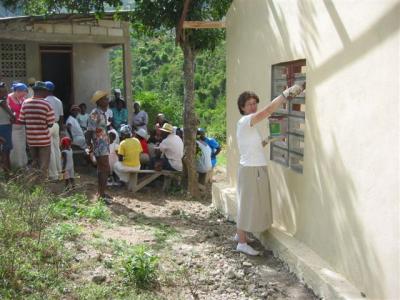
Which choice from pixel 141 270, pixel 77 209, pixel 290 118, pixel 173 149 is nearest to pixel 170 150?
pixel 173 149

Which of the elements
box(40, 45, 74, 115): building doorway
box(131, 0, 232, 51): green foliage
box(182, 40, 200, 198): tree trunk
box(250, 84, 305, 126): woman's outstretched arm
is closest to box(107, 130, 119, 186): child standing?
box(182, 40, 200, 198): tree trunk

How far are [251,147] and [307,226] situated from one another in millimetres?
890

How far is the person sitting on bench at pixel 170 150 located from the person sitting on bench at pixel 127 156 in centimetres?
51

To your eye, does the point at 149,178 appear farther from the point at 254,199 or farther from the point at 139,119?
the point at 254,199

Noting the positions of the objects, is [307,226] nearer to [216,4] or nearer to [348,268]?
[348,268]

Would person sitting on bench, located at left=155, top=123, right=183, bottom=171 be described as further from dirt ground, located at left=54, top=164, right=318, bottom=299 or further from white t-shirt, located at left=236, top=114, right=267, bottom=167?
white t-shirt, located at left=236, top=114, right=267, bottom=167

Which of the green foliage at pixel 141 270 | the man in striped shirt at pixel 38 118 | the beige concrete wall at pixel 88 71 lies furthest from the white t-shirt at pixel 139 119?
the green foliage at pixel 141 270

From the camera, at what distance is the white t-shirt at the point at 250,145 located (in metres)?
4.71

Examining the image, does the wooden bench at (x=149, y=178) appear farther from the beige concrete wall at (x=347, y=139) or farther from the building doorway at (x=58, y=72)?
the building doorway at (x=58, y=72)

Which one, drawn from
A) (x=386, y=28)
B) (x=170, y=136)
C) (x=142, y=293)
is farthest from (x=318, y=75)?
(x=170, y=136)

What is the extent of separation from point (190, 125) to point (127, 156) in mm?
1191

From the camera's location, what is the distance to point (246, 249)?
5.00 meters

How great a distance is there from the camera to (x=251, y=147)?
15.5 feet

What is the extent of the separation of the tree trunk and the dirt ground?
1.07 metres
